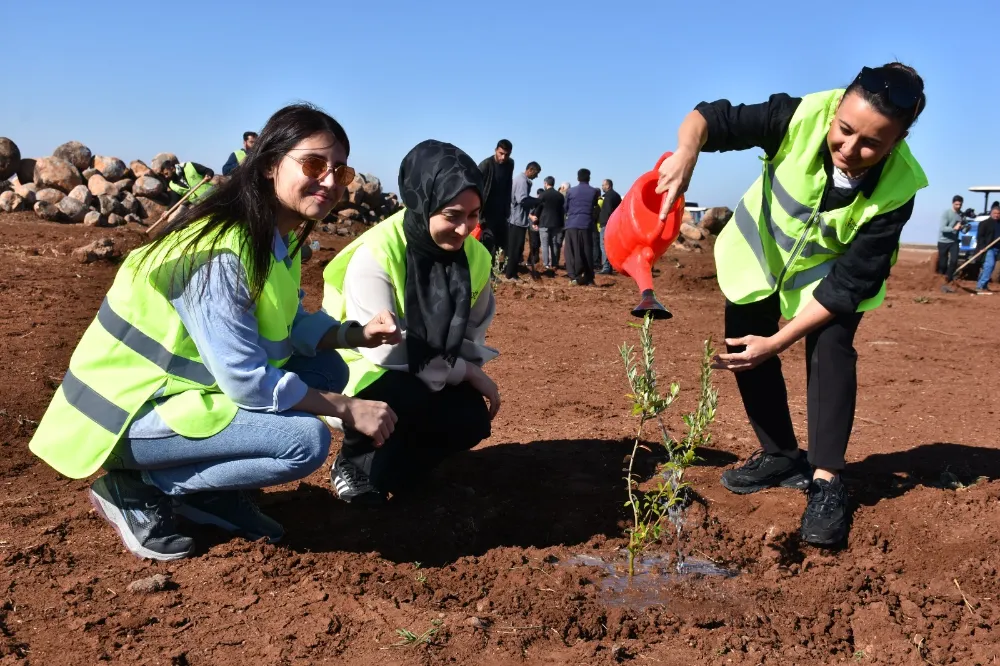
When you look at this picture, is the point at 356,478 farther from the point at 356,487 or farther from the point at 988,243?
the point at 988,243

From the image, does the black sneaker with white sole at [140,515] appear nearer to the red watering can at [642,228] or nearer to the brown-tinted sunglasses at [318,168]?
the brown-tinted sunglasses at [318,168]

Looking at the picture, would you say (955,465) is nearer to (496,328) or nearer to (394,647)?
(394,647)

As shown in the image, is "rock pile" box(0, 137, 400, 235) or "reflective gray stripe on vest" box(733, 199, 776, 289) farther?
"rock pile" box(0, 137, 400, 235)

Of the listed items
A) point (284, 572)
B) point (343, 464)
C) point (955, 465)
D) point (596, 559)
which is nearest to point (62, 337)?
point (343, 464)

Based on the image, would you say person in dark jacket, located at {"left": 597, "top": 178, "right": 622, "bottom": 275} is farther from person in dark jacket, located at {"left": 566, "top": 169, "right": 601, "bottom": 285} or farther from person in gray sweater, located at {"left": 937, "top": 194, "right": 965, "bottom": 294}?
person in gray sweater, located at {"left": 937, "top": 194, "right": 965, "bottom": 294}

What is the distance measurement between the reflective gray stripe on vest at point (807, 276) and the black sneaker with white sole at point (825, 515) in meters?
0.73

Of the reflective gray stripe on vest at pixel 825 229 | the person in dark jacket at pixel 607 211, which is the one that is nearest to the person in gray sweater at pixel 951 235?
the person in dark jacket at pixel 607 211

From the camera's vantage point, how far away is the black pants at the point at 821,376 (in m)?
3.25

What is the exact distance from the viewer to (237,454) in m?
2.67

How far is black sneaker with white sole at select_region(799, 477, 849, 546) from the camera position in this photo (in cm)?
317

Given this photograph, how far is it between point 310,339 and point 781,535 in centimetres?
185

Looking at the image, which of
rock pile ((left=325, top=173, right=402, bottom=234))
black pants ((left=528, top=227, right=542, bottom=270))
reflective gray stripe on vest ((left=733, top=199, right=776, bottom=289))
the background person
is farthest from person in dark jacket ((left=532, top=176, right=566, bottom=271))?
reflective gray stripe on vest ((left=733, top=199, right=776, bottom=289))

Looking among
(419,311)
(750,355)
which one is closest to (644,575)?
(750,355)

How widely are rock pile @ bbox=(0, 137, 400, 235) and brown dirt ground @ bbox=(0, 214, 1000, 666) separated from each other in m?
9.52
